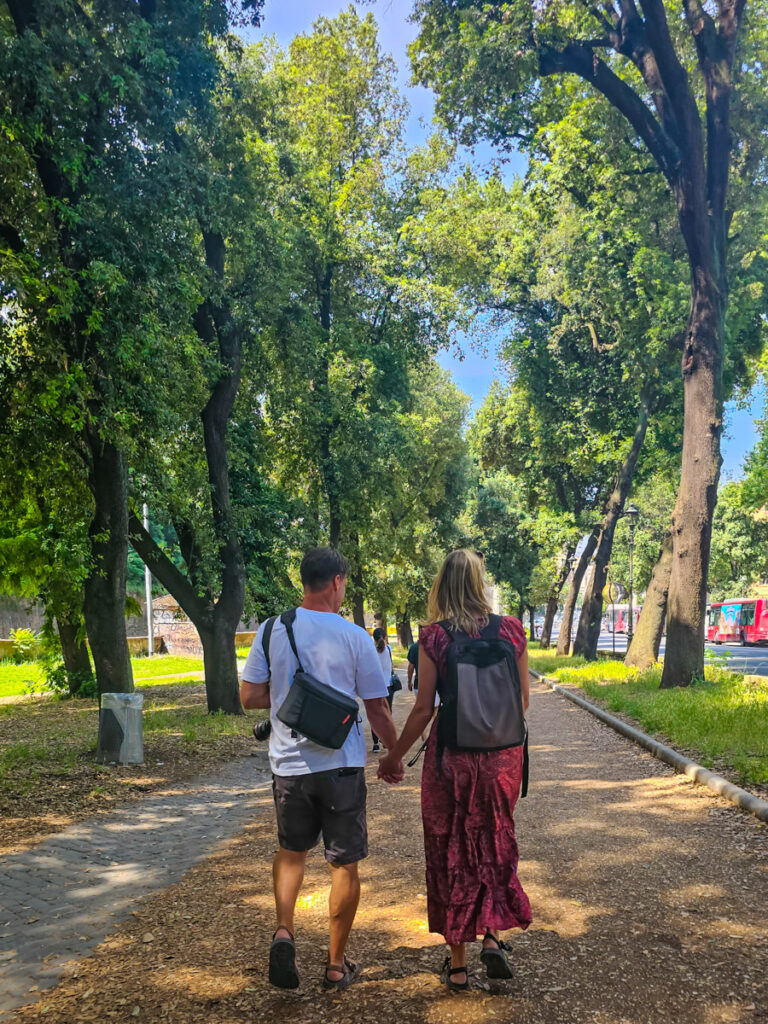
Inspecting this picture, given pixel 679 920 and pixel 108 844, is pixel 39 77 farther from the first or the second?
pixel 679 920

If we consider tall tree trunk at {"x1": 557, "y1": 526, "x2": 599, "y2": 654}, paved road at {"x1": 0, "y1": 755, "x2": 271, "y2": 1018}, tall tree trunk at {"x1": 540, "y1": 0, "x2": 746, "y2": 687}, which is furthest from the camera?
tall tree trunk at {"x1": 557, "y1": 526, "x2": 599, "y2": 654}

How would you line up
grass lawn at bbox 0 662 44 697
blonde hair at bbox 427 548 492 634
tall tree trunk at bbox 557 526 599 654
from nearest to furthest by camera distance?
blonde hair at bbox 427 548 492 634 < grass lawn at bbox 0 662 44 697 < tall tree trunk at bbox 557 526 599 654

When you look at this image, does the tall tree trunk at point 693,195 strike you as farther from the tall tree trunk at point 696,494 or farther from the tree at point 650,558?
the tree at point 650,558

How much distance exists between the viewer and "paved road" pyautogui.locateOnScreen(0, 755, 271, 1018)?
4289mm

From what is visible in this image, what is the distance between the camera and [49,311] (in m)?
8.98

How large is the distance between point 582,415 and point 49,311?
62.1 feet

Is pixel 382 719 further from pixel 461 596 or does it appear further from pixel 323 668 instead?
pixel 461 596

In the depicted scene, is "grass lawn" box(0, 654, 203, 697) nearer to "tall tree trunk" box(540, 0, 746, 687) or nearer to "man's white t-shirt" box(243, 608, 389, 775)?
"tall tree trunk" box(540, 0, 746, 687)

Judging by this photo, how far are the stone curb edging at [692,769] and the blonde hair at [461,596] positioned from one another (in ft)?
13.5

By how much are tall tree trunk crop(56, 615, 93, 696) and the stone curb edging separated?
13047 millimetres

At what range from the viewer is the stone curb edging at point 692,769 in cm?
676

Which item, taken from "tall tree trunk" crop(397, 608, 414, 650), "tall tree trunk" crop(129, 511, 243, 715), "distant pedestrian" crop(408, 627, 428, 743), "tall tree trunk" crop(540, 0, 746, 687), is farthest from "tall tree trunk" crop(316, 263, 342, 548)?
"tall tree trunk" crop(397, 608, 414, 650)

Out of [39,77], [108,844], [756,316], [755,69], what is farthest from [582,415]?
[108,844]

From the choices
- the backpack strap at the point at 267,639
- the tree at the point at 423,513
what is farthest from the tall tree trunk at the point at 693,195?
the tree at the point at 423,513
